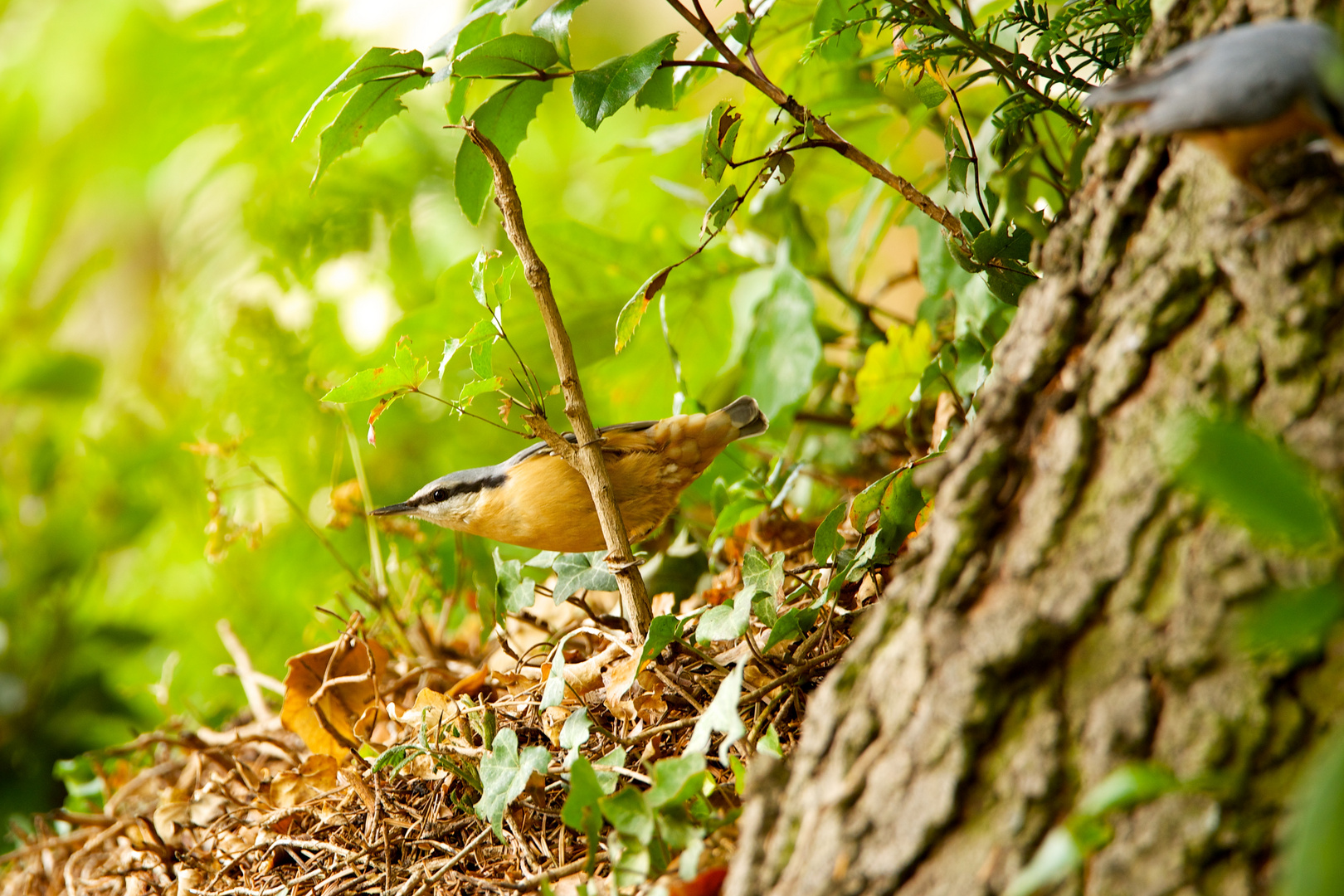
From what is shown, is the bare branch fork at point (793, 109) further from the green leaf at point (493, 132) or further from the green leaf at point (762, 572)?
the green leaf at point (762, 572)

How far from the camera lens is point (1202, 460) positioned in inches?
20.8

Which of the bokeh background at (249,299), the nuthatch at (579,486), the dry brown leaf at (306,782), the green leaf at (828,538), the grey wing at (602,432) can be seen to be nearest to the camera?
the green leaf at (828,538)

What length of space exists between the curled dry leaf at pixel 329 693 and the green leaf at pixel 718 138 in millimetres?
996

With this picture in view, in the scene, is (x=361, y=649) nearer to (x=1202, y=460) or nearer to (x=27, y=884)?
(x=27, y=884)

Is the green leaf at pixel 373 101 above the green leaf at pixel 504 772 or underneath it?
above

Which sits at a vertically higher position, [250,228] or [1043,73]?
[1043,73]

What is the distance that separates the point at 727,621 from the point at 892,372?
0.77m

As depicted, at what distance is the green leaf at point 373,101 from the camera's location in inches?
45.0

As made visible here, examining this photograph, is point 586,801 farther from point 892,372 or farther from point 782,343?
point 782,343

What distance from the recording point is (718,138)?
125 centimetres

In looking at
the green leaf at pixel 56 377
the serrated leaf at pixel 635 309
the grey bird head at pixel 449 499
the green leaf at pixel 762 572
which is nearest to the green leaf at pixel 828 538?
the green leaf at pixel 762 572

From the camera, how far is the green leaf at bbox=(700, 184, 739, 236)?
3.87 feet

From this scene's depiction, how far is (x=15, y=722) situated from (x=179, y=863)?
4.64 feet

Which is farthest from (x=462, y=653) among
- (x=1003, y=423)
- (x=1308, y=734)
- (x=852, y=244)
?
(x=1308, y=734)
